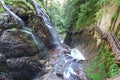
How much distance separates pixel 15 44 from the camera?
1333 cm

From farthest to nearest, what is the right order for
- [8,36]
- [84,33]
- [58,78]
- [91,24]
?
[84,33]
[91,24]
[8,36]
[58,78]

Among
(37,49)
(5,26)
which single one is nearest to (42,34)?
(37,49)

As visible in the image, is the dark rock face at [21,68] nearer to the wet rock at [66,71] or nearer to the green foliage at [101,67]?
the wet rock at [66,71]

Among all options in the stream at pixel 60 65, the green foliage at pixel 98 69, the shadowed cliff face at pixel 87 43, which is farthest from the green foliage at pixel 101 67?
the shadowed cliff face at pixel 87 43

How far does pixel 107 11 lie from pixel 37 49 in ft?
17.6

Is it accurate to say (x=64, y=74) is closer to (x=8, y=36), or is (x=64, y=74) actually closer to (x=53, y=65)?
(x=53, y=65)

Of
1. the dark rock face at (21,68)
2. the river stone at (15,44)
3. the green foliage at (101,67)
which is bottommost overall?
the green foliage at (101,67)

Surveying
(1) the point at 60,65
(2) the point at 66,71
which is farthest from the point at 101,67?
(1) the point at 60,65

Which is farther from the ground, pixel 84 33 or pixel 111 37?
pixel 84 33

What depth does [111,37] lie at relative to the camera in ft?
37.7

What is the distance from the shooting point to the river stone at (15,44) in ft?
42.2

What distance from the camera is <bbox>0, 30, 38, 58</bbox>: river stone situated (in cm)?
1288

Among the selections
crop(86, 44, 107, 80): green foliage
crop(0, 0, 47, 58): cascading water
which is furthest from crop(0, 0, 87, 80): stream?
crop(86, 44, 107, 80): green foliage

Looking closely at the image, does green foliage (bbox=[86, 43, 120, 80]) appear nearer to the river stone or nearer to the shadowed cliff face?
the shadowed cliff face
